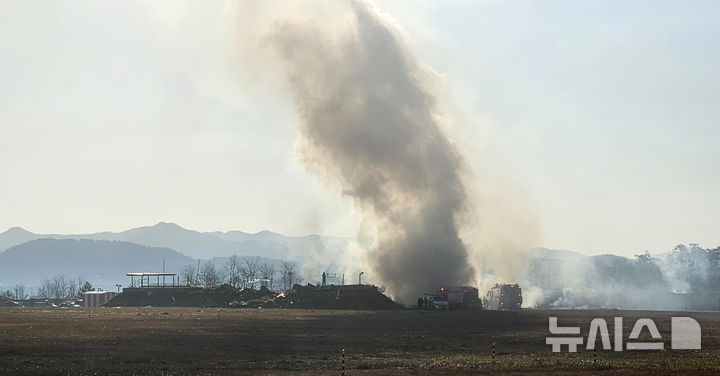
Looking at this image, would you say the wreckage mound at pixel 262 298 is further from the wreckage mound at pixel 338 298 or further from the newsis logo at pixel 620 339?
the newsis logo at pixel 620 339

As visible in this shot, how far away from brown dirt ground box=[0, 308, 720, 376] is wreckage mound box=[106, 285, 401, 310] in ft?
175

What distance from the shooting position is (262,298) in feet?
487

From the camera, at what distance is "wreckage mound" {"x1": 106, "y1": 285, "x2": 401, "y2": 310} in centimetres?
13188

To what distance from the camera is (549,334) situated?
225ft

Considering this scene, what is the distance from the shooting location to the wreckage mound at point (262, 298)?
132 metres

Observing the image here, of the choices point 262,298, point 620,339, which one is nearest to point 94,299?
point 262,298

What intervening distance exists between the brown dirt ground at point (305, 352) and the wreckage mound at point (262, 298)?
53.3 m

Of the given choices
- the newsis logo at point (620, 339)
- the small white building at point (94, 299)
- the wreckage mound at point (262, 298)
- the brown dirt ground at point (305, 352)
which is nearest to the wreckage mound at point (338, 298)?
the wreckage mound at point (262, 298)

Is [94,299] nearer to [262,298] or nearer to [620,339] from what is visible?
[262,298]

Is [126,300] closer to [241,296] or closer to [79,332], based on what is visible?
[241,296]

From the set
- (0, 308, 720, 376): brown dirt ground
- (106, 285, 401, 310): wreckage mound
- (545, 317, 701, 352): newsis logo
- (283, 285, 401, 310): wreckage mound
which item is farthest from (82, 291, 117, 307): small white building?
(545, 317, 701, 352): newsis logo

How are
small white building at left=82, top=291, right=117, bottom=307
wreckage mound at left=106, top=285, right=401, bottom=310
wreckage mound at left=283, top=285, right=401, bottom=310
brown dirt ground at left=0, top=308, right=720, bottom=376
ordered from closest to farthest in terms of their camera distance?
1. brown dirt ground at left=0, top=308, right=720, bottom=376
2. wreckage mound at left=283, top=285, right=401, bottom=310
3. wreckage mound at left=106, top=285, right=401, bottom=310
4. small white building at left=82, top=291, right=117, bottom=307

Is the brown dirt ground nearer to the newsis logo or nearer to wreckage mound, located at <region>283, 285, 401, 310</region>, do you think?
the newsis logo

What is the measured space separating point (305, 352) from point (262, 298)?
319 ft
